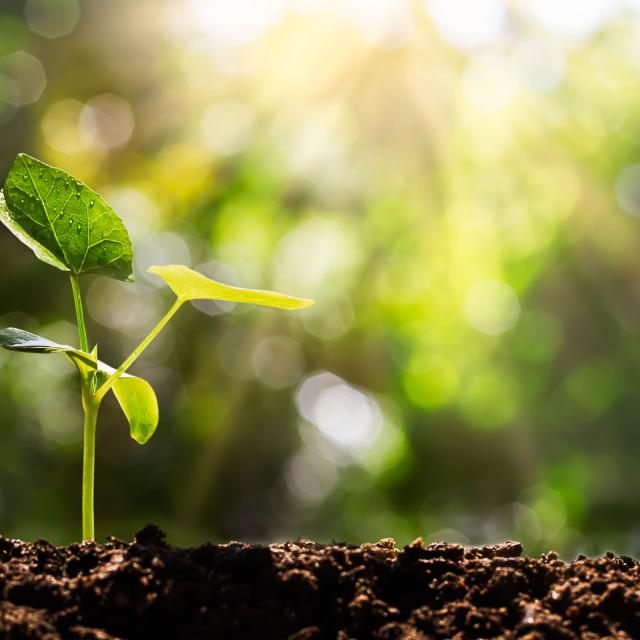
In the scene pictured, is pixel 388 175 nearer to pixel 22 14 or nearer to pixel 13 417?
pixel 22 14

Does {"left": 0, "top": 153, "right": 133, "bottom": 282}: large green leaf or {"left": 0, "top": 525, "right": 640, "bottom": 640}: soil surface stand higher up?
{"left": 0, "top": 153, "right": 133, "bottom": 282}: large green leaf

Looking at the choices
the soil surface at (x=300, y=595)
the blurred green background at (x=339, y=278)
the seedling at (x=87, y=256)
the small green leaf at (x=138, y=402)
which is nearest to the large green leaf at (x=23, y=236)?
the seedling at (x=87, y=256)

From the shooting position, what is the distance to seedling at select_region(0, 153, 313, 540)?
0.87 m

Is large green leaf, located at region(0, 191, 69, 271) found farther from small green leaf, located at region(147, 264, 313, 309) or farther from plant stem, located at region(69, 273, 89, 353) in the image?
small green leaf, located at region(147, 264, 313, 309)

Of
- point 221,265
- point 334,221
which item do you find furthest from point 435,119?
point 221,265

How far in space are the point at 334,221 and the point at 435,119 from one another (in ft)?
5.12

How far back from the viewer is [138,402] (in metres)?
0.89

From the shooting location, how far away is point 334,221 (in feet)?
25.2

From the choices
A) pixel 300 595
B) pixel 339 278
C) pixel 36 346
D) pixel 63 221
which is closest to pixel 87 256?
pixel 63 221

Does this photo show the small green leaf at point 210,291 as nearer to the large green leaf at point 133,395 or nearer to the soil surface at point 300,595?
the large green leaf at point 133,395

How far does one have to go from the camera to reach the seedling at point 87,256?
865 mm

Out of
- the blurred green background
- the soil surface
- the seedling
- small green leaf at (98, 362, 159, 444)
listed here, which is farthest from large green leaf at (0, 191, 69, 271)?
the blurred green background

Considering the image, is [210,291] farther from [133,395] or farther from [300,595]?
[300,595]

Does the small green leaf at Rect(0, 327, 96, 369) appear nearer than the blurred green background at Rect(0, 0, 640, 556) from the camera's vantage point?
Yes
